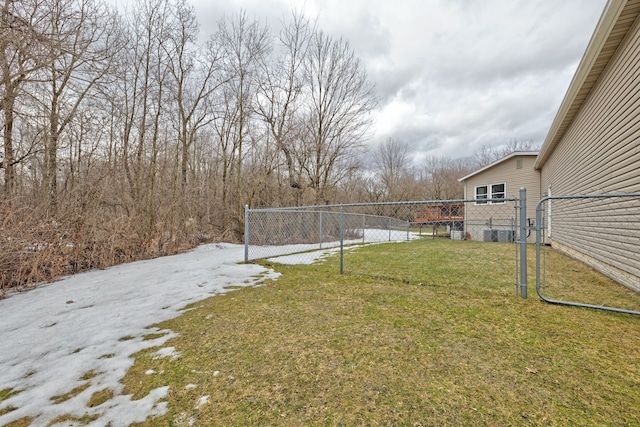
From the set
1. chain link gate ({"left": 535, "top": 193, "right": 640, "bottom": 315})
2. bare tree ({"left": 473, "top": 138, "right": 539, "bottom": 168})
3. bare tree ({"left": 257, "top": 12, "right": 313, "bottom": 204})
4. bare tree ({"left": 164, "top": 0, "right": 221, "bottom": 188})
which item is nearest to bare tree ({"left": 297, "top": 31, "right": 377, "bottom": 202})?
bare tree ({"left": 257, "top": 12, "right": 313, "bottom": 204})

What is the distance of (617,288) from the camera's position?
3572mm

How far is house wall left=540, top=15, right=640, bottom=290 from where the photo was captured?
338cm

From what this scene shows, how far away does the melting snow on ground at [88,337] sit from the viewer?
4.68 ft

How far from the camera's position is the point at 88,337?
2.29 m

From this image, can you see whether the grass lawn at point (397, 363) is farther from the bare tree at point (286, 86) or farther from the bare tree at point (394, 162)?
the bare tree at point (394, 162)

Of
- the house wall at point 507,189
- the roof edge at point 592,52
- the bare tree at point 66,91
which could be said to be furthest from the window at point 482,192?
the bare tree at point 66,91

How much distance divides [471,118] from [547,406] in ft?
129

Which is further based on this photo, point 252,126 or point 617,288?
point 252,126

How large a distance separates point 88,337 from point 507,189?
14314mm

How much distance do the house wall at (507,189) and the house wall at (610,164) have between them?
15.4 ft

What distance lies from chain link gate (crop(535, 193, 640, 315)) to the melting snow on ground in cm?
366

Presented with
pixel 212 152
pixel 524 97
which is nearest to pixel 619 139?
pixel 212 152

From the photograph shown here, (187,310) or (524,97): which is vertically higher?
(524,97)

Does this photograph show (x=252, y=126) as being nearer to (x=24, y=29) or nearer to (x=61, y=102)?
(x=61, y=102)
